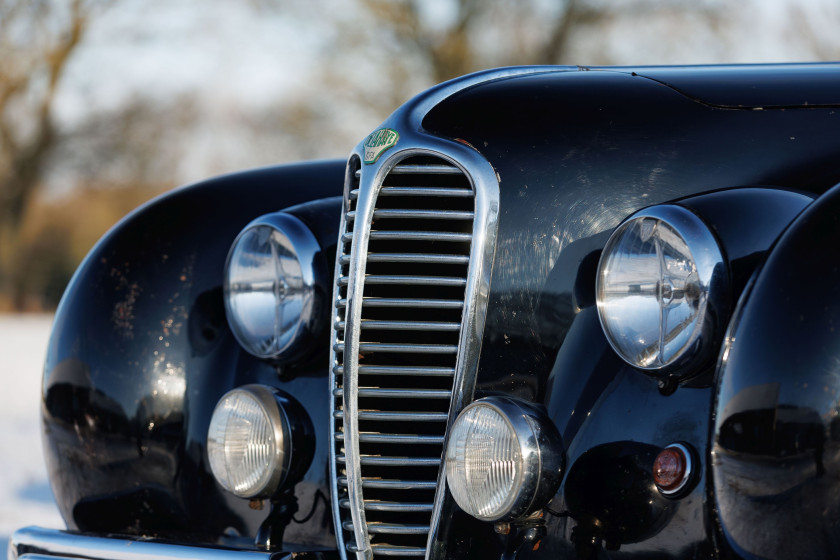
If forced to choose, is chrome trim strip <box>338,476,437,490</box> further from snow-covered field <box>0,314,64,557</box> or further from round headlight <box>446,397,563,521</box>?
snow-covered field <box>0,314,64,557</box>

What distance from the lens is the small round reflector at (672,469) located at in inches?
68.0

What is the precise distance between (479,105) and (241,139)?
63.5 feet

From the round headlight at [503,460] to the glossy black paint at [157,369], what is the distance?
64cm

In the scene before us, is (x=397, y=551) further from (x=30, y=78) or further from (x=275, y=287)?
(x=30, y=78)

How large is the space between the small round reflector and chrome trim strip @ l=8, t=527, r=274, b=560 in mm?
779

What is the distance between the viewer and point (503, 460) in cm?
185

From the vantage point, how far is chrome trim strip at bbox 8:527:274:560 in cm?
215

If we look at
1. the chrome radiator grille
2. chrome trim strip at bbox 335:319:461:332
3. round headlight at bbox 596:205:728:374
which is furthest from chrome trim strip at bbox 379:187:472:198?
round headlight at bbox 596:205:728:374

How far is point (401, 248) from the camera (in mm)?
2168

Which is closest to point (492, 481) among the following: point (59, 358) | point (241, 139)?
point (59, 358)

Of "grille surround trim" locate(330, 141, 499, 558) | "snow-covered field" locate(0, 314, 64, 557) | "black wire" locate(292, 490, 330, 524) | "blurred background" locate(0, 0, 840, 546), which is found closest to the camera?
"grille surround trim" locate(330, 141, 499, 558)

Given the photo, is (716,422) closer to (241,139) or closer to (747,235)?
(747,235)

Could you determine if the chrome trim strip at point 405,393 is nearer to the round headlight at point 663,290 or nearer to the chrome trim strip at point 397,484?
the chrome trim strip at point 397,484

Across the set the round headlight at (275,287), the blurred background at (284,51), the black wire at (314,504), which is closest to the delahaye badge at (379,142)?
the round headlight at (275,287)
